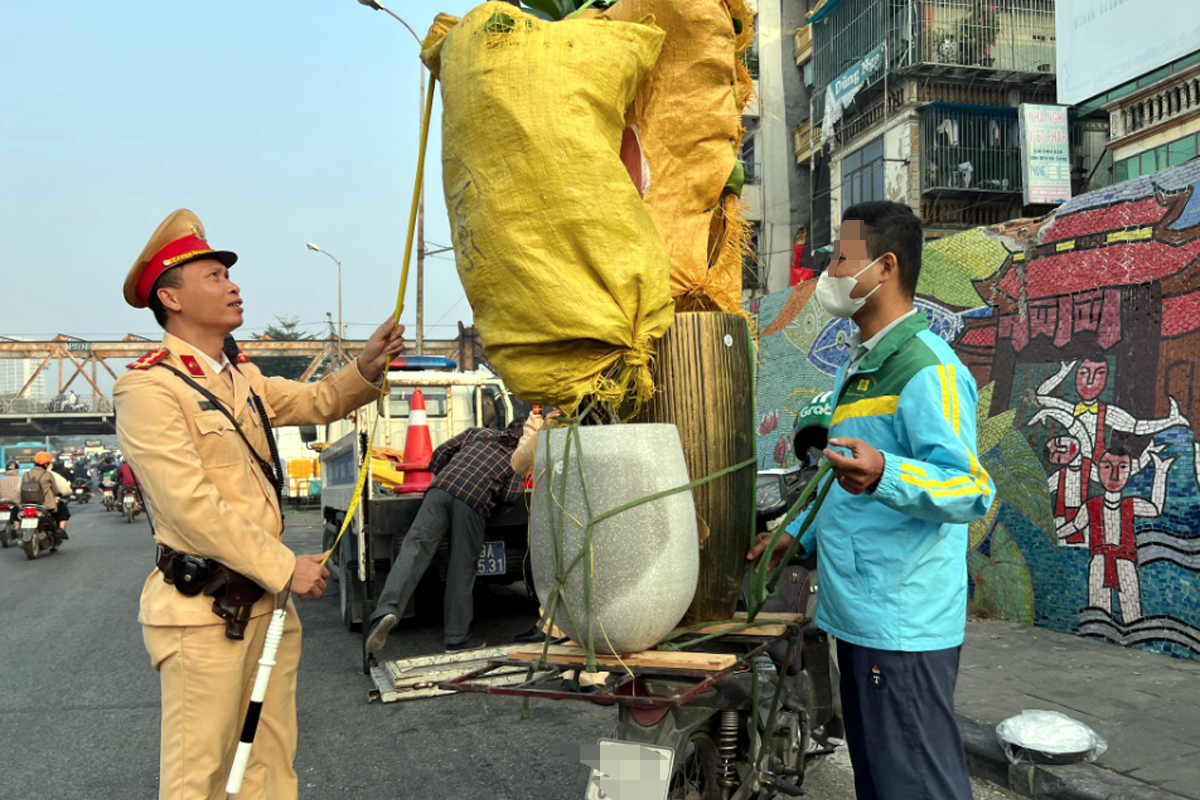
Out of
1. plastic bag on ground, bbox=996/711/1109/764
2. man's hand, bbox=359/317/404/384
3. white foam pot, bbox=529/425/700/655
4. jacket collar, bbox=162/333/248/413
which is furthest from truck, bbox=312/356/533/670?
plastic bag on ground, bbox=996/711/1109/764

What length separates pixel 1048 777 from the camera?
3.47 meters

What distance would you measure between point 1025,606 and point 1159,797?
2.93 m

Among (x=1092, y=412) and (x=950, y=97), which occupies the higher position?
(x=950, y=97)

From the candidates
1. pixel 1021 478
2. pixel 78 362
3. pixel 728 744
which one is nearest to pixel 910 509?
pixel 728 744

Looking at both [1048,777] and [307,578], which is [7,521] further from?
[1048,777]

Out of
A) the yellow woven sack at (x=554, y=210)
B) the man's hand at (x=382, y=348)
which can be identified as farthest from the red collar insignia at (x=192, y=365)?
the yellow woven sack at (x=554, y=210)

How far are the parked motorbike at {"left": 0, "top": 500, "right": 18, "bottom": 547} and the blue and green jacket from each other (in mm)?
16112

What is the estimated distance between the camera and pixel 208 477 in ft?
7.75

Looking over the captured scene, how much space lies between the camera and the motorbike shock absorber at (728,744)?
2590mm

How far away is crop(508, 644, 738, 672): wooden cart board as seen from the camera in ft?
6.73

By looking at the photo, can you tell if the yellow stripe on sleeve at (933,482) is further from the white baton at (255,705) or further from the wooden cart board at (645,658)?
the white baton at (255,705)

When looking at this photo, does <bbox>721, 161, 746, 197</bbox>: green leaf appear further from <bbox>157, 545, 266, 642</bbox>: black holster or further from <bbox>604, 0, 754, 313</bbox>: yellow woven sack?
<bbox>157, 545, 266, 642</bbox>: black holster

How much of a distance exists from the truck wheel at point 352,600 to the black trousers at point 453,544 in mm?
1348

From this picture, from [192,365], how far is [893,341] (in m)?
1.89
